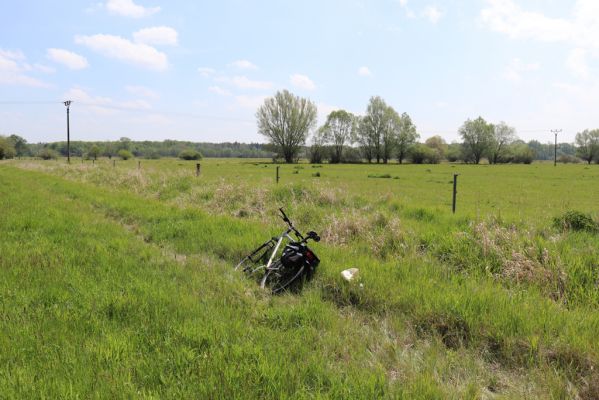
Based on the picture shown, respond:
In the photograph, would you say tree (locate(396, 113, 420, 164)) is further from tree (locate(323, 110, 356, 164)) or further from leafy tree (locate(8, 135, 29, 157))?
leafy tree (locate(8, 135, 29, 157))

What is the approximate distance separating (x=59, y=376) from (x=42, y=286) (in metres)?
2.47

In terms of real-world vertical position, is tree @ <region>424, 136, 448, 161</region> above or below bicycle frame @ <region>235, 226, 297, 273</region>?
above

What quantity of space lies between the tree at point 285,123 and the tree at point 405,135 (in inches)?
1103

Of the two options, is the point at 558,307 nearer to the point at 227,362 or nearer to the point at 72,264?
the point at 227,362

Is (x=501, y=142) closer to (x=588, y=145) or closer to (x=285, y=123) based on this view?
(x=588, y=145)

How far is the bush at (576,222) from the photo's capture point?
7.54 m

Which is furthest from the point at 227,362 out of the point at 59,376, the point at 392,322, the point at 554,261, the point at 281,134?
the point at 281,134

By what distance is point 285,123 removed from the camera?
97625 mm

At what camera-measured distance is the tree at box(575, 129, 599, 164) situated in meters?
109

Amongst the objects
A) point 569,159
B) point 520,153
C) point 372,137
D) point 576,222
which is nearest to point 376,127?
point 372,137

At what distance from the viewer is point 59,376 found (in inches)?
114

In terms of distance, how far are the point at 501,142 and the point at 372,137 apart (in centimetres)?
4357

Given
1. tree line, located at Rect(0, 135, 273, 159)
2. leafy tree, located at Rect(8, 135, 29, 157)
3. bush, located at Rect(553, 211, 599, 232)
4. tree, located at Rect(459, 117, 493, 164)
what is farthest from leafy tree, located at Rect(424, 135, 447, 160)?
leafy tree, located at Rect(8, 135, 29, 157)

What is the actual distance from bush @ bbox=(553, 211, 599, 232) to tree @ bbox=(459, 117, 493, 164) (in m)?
113
